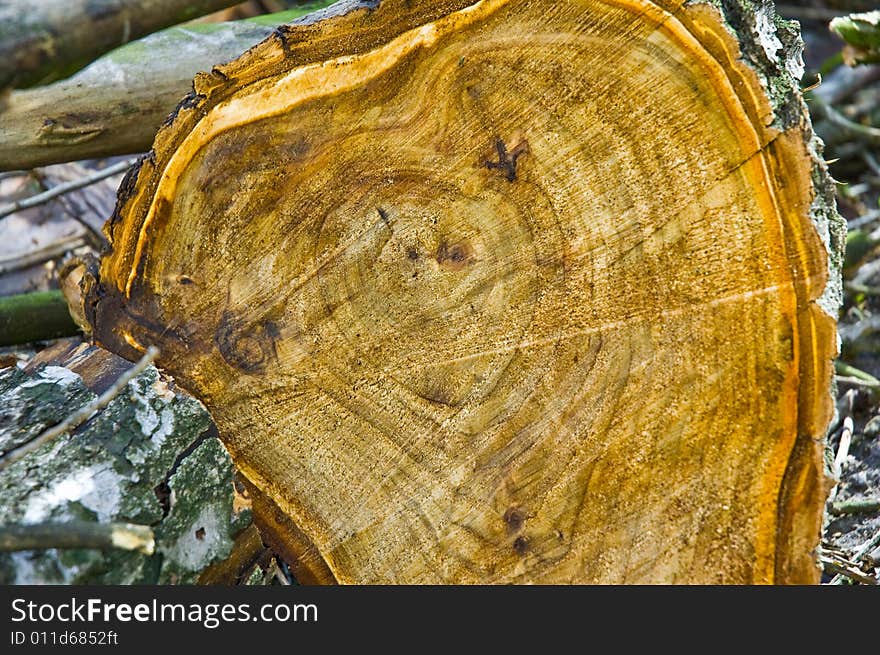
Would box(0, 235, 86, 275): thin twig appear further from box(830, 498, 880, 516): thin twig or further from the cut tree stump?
box(830, 498, 880, 516): thin twig

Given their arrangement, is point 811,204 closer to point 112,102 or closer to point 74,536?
point 74,536

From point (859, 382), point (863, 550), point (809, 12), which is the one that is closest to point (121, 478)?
point (863, 550)

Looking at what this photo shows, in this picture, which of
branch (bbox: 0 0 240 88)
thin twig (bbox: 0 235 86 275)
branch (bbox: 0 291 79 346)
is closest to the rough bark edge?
branch (bbox: 0 0 240 88)

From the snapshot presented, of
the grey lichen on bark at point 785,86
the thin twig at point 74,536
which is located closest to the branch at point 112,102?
the thin twig at point 74,536

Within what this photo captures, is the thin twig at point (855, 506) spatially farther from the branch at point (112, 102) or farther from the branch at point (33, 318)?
the branch at point (33, 318)

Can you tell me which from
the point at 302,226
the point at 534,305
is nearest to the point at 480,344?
the point at 534,305

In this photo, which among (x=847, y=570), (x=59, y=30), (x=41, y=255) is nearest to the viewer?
(x=59, y=30)
